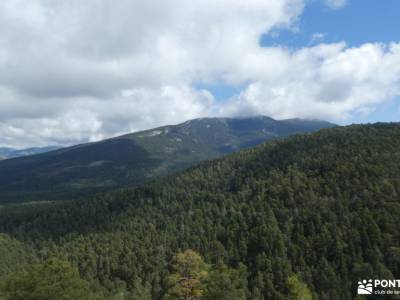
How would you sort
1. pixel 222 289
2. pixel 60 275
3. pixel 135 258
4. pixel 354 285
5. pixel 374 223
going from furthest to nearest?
pixel 135 258 → pixel 374 223 → pixel 354 285 → pixel 222 289 → pixel 60 275

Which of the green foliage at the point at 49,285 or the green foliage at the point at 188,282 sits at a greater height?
the green foliage at the point at 49,285

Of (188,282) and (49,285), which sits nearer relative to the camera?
(49,285)

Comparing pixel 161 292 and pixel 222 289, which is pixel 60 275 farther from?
pixel 161 292

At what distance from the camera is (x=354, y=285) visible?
125 m

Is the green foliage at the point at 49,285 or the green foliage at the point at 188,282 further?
the green foliage at the point at 188,282

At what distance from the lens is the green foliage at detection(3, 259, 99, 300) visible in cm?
5459

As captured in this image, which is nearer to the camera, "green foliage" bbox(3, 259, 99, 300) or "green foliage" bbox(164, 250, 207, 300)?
"green foliage" bbox(3, 259, 99, 300)

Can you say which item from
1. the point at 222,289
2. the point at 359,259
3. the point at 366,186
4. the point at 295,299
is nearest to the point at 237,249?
the point at 359,259

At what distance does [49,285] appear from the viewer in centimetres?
5494

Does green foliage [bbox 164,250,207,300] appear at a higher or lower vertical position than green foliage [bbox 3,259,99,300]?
lower

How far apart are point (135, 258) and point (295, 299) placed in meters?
113

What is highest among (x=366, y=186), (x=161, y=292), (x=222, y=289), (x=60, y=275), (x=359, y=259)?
(x=366, y=186)

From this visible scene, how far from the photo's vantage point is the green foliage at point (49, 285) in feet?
179

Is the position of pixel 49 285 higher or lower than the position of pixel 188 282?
higher
